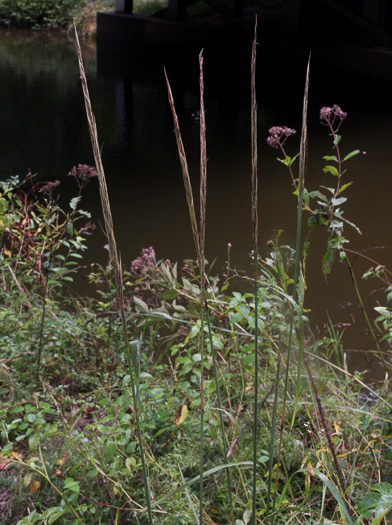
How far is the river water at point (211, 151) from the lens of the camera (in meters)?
3.92

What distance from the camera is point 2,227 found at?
2400 millimetres

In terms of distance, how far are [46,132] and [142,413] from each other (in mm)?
6101

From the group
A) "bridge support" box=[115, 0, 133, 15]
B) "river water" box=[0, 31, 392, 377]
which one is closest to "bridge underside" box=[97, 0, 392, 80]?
"bridge support" box=[115, 0, 133, 15]

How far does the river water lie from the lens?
3.92 meters

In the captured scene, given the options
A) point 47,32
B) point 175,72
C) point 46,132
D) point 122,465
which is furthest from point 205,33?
point 122,465

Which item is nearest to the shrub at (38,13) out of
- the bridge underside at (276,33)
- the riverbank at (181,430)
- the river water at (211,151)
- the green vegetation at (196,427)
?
the bridge underside at (276,33)

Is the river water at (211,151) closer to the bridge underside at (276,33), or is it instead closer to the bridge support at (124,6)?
the bridge underside at (276,33)

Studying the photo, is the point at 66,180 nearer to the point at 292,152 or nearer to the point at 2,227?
→ the point at 292,152

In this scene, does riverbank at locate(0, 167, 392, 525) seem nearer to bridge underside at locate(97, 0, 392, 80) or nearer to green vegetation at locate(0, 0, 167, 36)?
bridge underside at locate(97, 0, 392, 80)

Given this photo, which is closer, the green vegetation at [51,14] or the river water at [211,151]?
the river water at [211,151]

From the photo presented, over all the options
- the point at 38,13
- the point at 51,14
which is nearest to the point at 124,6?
the point at 51,14

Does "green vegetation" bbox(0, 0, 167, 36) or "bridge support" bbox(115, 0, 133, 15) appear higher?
"bridge support" bbox(115, 0, 133, 15)

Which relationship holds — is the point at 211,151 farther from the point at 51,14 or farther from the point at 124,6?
the point at 51,14

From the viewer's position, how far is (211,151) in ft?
22.0
